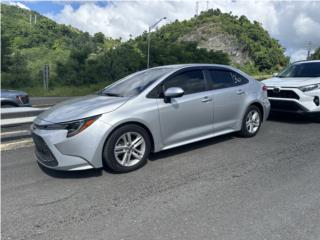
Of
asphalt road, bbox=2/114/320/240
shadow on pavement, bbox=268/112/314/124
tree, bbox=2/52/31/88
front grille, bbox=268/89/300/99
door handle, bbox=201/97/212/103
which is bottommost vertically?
asphalt road, bbox=2/114/320/240

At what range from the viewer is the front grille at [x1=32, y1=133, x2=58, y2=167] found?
3955 mm

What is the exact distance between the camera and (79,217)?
309cm

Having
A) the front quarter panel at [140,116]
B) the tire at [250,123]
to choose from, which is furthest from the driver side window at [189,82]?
the tire at [250,123]

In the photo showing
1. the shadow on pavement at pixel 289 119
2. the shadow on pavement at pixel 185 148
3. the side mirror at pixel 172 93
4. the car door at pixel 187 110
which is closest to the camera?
the side mirror at pixel 172 93

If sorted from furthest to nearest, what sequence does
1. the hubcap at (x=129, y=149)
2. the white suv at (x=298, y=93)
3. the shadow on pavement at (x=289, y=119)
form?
the shadow on pavement at (x=289, y=119), the white suv at (x=298, y=93), the hubcap at (x=129, y=149)

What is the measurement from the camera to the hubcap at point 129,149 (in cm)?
415

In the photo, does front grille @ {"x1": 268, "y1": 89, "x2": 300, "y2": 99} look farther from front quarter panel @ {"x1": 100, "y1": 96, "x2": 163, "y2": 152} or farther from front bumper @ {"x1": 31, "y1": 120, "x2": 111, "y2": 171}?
front bumper @ {"x1": 31, "y1": 120, "x2": 111, "y2": 171}

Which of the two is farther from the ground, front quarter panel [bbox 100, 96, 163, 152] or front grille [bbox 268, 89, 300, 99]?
front grille [bbox 268, 89, 300, 99]

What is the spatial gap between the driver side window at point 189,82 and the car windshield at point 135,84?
0.21m

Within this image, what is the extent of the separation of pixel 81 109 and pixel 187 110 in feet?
5.58

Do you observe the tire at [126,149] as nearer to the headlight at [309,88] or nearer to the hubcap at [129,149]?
the hubcap at [129,149]

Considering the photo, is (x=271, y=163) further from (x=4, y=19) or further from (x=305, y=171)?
(x=4, y=19)

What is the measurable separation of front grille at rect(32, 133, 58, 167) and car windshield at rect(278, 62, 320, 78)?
6862 millimetres

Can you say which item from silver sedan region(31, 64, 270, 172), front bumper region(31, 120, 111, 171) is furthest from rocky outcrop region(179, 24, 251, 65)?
front bumper region(31, 120, 111, 171)
